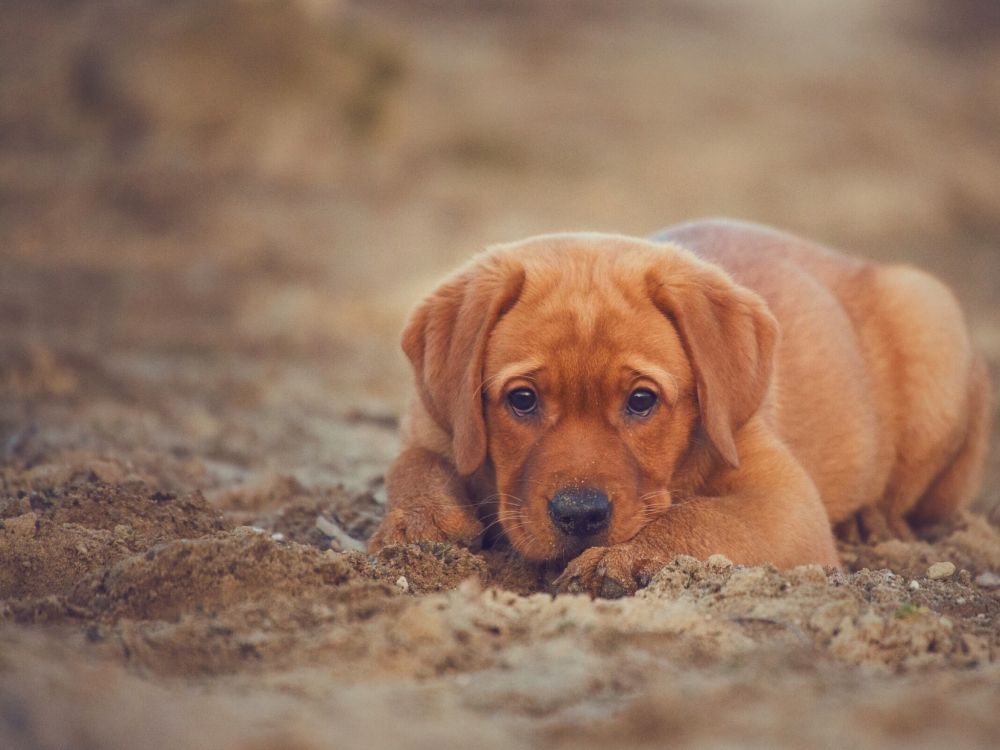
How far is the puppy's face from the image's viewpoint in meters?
4.14

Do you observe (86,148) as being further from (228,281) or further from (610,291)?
(610,291)

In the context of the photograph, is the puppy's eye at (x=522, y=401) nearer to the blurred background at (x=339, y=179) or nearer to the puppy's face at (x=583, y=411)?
the puppy's face at (x=583, y=411)

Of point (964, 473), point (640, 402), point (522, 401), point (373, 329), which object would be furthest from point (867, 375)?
point (373, 329)

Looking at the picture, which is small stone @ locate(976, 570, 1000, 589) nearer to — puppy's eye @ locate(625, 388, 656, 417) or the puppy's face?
the puppy's face

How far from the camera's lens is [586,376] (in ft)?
14.1

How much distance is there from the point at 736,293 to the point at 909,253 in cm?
1026

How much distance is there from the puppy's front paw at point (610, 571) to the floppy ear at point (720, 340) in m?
0.59

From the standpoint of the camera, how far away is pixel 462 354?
457cm

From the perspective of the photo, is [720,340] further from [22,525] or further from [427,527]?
[22,525]

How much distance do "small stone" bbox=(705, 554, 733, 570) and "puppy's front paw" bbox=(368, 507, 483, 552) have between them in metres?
0.92

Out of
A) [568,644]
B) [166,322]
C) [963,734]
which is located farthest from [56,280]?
[963,734]

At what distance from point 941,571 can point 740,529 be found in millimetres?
969

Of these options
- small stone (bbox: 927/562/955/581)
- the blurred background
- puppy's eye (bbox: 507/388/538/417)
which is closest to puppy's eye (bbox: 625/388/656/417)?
puppy's eye (bbox: 507/388/538/417)

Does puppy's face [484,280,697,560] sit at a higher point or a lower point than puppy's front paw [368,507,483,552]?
higher
